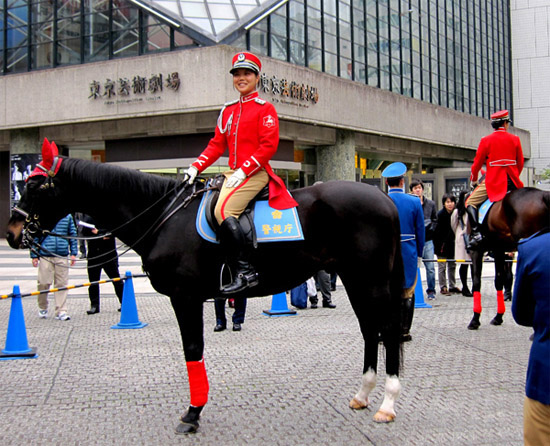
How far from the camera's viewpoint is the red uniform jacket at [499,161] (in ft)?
27.7

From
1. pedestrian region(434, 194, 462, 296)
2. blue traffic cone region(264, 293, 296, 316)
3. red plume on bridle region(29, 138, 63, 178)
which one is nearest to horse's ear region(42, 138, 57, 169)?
red plume on bridle region(29, 138, 63, 178)

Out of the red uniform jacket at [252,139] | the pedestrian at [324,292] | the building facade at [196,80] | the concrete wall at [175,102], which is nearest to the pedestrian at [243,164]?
the red uniform jacket at [252,139]

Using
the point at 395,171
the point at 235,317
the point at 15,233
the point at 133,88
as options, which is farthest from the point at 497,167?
the point at 133,88

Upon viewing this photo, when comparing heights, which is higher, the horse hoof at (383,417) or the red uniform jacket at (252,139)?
the red uniform jacket at (252,139)

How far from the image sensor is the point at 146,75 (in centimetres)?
2375

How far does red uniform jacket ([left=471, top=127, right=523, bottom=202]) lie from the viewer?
844cm

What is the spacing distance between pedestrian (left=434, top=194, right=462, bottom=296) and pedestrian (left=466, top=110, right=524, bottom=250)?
13.5ft

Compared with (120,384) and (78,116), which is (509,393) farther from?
(78,116)

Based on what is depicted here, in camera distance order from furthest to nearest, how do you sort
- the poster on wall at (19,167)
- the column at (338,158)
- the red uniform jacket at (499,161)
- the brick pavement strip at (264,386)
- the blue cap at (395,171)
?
the column at (338,158) < the poster on wall at (19,167) < the red uniform jacket at (499,161) < the blue cap at (395,171) < the brick pavement strip at (264,386)

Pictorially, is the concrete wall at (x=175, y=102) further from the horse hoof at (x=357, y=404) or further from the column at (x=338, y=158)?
the horse hoof at (x=357, y=404)

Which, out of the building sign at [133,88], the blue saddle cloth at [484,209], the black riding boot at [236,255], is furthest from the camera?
the building sign at [133,88]

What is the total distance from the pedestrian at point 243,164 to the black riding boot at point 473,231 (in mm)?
4686

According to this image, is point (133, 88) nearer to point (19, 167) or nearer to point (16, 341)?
point (19, 167)

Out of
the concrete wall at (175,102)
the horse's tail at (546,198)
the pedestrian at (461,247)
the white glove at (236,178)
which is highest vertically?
the concrete wall at (175,102)
